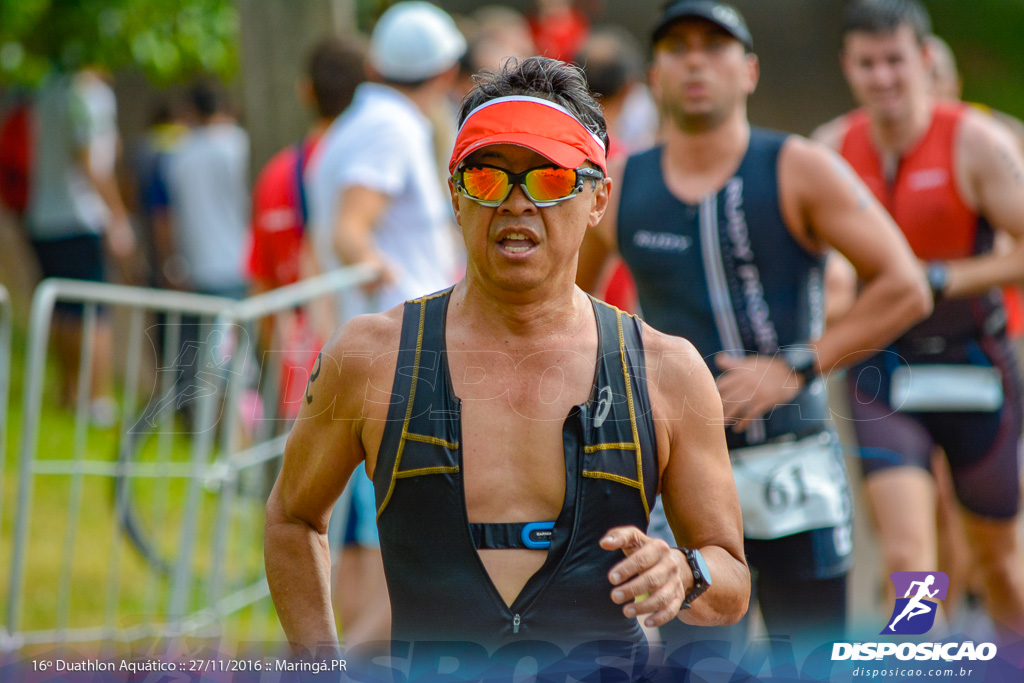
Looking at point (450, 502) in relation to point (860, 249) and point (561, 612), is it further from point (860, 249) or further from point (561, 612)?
point (860, 249)

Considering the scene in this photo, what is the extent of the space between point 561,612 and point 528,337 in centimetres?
56

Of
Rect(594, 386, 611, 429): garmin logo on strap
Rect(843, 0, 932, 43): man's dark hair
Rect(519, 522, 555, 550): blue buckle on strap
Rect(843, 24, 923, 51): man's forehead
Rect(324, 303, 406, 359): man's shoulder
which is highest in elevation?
Rect(843, 0, 932, 43): man's dark hair

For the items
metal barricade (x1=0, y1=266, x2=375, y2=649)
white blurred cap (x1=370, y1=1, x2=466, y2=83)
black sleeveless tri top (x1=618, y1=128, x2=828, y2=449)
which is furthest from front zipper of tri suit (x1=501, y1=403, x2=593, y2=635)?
A: white blurred cap (x1=370, y1=1, x2=466, y2=83)

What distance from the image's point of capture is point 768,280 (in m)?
3.69

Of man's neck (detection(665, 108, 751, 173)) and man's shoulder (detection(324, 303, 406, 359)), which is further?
man's neck (detection(665, 108, 751, 173))

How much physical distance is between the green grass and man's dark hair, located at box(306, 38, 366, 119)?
182 cm

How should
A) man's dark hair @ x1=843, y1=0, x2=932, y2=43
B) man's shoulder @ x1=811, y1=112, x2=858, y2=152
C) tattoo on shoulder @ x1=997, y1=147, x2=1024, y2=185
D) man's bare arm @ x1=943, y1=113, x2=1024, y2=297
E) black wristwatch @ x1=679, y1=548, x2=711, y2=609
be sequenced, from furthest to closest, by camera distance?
man's shoulder @ x1=811, y1=112, x2=858, y2=152, man's dark hair @ x1=843, y1=0, x2=932, y2=43, tattoo on shoulder @ x1=997, y1=147, x2=1024, y2=185, man's bare arm @ x1=943, y1=113, x2=1024, y2=297, black wristwatch @ x1=679, y1=548, x2=711, y2=609

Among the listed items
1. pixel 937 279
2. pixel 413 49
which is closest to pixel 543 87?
pixel 937 279

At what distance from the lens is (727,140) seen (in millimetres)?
3779

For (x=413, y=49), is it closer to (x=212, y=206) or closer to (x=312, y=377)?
(x=312, y=377)

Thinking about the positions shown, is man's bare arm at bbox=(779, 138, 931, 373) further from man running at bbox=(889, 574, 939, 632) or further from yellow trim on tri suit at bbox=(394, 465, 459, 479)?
yellow trim on tri suit at bbox=(394, 465, 459, 479)

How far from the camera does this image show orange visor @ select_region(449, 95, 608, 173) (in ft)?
7.26

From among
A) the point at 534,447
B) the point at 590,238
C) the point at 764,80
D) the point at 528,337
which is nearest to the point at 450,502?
the point at 534,447

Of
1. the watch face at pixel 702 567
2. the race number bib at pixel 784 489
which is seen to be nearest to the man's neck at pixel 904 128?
the race number bib at pixel 784 489
